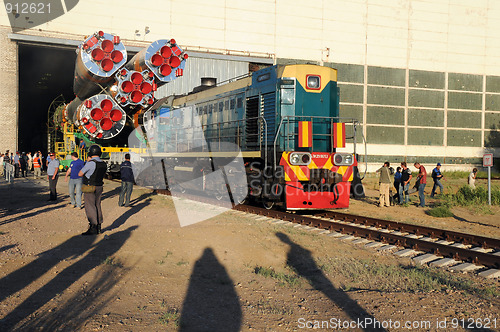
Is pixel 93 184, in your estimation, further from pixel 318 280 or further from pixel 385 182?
pixel 385 182

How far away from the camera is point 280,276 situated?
6.37m

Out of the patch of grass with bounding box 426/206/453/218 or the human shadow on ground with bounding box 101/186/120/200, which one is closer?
the patch of grass with bounding box 426/206/453/218

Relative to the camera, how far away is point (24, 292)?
17.6ft

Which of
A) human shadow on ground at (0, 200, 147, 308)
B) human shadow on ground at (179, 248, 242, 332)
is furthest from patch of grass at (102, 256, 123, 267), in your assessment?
human shadow on ground at (179, 248, 242, 332)

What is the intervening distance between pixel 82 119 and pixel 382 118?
69.3 ft

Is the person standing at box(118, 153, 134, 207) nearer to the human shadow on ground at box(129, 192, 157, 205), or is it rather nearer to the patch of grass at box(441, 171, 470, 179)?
the human shadow on ground at box(129, 192, 157, 205)

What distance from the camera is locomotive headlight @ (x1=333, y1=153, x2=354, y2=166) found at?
37.6 feet

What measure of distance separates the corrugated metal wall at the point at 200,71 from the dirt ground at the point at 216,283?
18000 mm

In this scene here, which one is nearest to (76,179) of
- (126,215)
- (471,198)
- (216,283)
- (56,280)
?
(126,215)

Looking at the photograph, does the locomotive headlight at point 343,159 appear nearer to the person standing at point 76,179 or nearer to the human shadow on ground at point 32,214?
the person standing at point 76,179

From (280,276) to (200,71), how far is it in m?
22.2

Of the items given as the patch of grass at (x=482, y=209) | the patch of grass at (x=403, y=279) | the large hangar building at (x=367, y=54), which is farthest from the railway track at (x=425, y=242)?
the large hangar building at (x=367, y=54)

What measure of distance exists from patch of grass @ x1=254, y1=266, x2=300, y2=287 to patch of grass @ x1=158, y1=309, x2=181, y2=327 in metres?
1.80

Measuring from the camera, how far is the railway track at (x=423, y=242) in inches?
282
